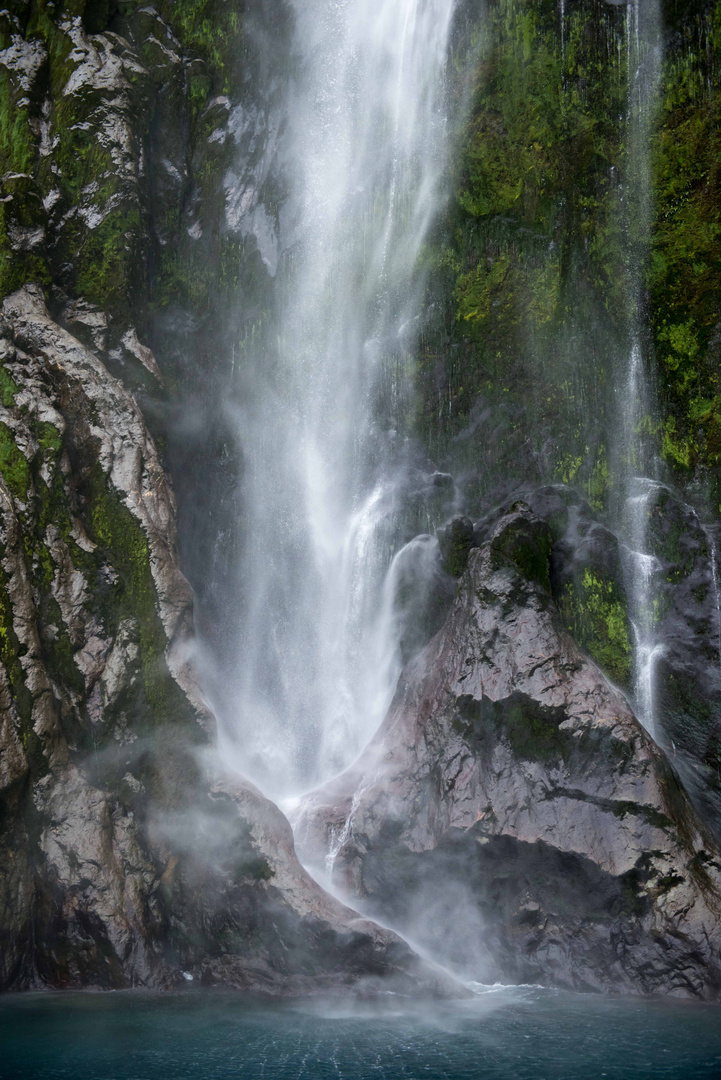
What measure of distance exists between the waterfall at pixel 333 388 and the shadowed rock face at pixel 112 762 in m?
2.99

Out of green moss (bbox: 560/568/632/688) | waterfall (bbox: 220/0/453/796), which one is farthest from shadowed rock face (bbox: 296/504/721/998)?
waterfall (bbox: 220/0/453/796)

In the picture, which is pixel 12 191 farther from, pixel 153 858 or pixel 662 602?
pixel 662 602

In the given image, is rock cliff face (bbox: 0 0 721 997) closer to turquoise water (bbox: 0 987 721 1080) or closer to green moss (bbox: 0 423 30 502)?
green moss (bbox: 0 423 30 502)

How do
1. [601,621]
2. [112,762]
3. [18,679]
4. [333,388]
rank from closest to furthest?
[18,679]
[112,762]
[601,621]
[333,388]

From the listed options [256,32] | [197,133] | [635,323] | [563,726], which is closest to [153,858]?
[563,726]

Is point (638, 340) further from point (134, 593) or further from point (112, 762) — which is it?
point (112, 762)

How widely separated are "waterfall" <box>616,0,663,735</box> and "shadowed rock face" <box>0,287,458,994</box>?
6.63 meters

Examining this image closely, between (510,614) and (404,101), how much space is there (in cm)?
1041

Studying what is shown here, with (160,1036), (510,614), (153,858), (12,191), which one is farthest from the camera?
(12,191)

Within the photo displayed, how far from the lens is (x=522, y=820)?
11.7m

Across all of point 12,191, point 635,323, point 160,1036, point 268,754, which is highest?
point 12,191

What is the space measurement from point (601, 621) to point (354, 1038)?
7.55 m

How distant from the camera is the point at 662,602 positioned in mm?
13336

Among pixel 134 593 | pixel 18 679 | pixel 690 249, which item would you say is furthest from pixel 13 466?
pixel 690 249
